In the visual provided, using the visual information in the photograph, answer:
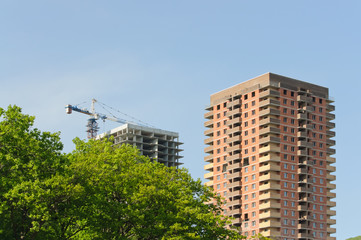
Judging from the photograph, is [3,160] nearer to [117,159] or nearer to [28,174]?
[28,174]

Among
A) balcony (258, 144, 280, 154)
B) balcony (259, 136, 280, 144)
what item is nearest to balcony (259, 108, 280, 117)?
balcony (259, 136, 280, 144)

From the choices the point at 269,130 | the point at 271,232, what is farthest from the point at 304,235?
the point at 269,130

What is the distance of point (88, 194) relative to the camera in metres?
62.7

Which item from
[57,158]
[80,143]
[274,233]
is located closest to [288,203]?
[274,233]

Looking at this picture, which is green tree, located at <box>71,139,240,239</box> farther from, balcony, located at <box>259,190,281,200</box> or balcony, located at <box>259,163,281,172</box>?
balcony, located at <box>259,163,281,172</box>

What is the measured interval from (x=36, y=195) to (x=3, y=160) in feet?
14.6

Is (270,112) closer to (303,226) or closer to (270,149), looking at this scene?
(270,149)

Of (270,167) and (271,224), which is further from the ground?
(270,167)

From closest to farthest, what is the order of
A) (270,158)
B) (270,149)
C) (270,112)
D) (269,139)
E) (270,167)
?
(270,167), (270,158), (270,149), (269,139), (270,112)

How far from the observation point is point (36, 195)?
56.7 meters

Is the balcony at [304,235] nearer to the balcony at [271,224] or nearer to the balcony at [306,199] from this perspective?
the balcony at [271,224]

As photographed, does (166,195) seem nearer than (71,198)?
No

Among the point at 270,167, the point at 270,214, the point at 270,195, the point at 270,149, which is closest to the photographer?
the point at 270,214

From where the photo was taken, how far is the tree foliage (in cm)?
5759
